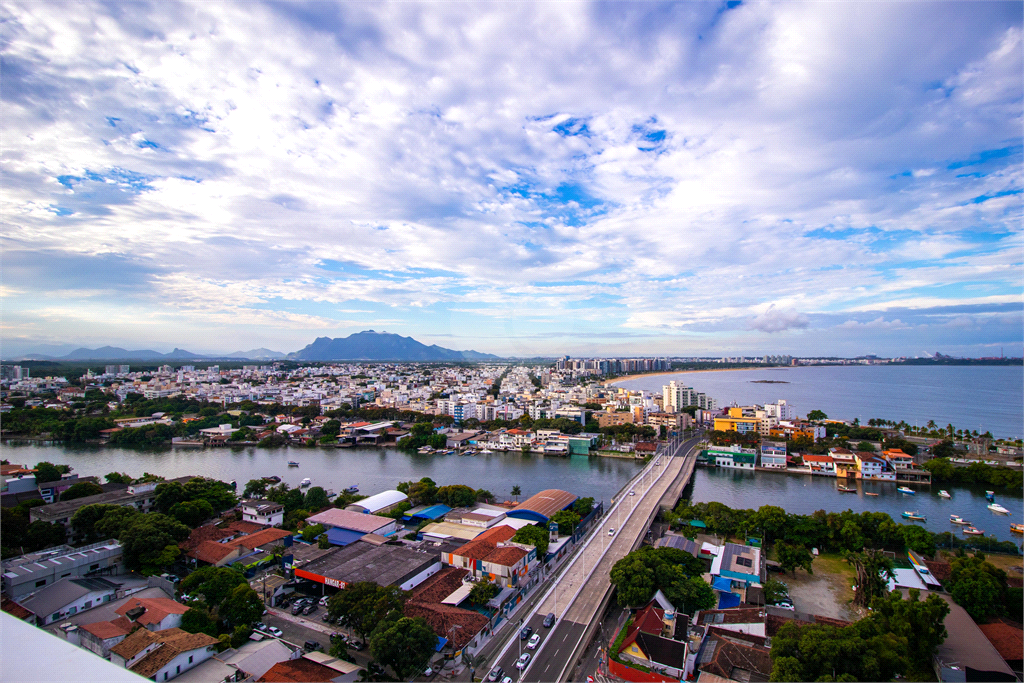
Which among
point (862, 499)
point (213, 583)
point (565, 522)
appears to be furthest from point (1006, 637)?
point (213, 583)

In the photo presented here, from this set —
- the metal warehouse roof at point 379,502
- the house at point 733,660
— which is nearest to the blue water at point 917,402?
the house at point 733,660

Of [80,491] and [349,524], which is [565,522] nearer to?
[349,524]

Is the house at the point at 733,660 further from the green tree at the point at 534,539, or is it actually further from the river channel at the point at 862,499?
the river channel at the point at 862,499

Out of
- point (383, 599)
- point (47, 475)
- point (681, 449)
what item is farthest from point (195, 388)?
point (383, 599)

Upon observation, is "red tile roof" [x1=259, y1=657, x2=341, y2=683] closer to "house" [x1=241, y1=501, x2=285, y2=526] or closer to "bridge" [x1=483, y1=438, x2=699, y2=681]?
"bridge" [x1=483, y1=438, x2=699, y2=681]

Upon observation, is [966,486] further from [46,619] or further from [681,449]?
[46,619]
